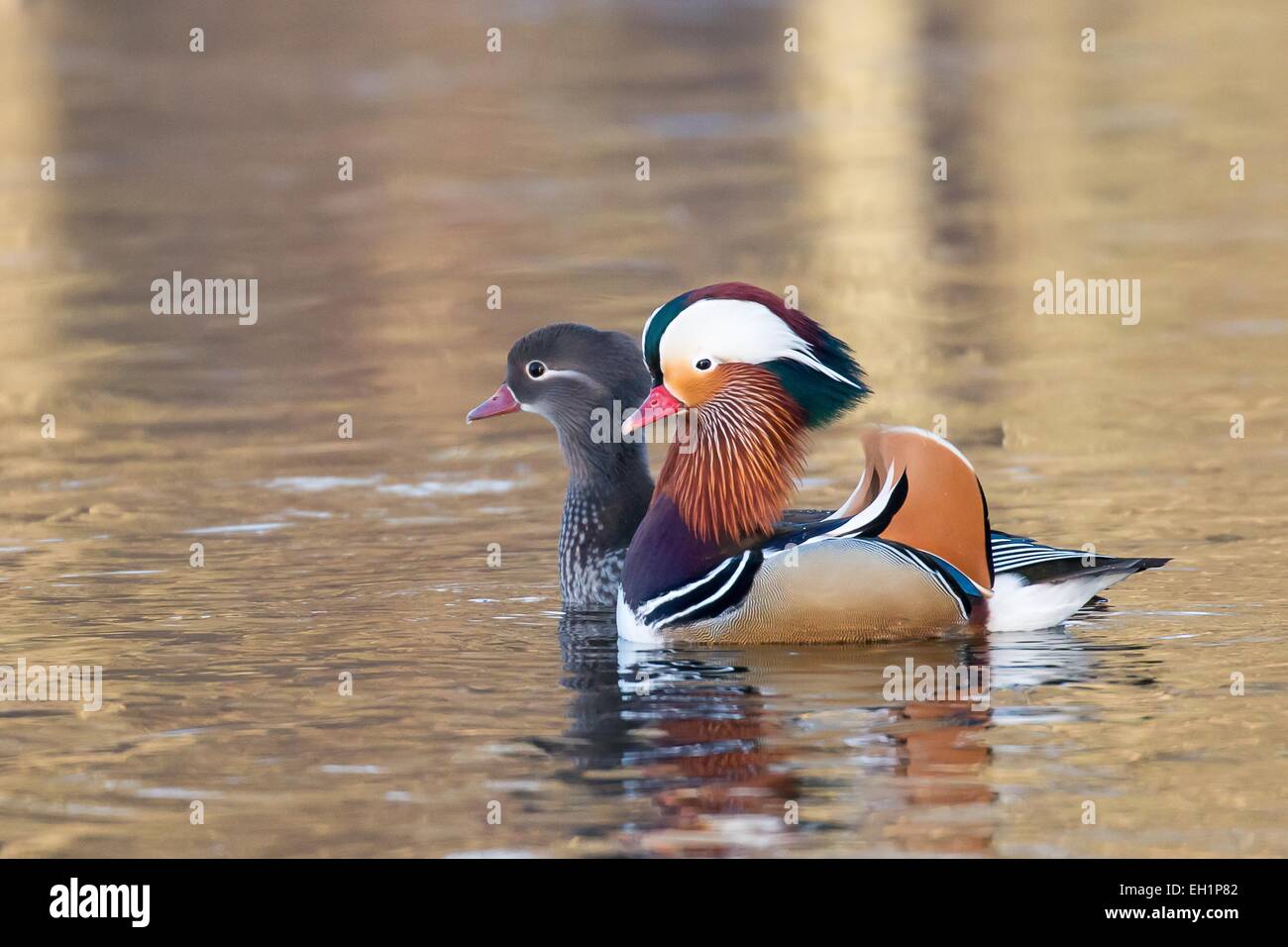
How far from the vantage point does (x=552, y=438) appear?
47.2 ft

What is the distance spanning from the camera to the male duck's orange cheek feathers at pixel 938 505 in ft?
31.1

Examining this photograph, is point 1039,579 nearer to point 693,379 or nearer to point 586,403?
point 693,379

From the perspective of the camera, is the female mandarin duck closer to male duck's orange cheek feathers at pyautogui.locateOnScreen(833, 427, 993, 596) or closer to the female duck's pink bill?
male duck's orange cheek feathers at pyautogui.locateOnScreen(833, 427, 993, 596)

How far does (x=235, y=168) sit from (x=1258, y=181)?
36.6ft

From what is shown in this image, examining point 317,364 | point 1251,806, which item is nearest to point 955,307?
point 317,364

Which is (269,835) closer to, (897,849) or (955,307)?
(897,849)

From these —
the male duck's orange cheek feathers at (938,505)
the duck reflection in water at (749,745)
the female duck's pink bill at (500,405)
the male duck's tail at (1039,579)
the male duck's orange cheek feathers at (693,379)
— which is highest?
the female duck's pink bill at (500,405)

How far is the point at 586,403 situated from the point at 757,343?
5.84 feet

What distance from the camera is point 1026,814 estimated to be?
748 cm

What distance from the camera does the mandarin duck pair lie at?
9500 millimetres

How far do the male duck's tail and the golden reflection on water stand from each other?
4.3 inches

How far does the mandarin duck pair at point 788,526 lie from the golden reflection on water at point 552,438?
0.18 meters

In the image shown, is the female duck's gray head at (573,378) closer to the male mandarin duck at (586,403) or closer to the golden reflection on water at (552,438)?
the male mandarin duck at (586,403)

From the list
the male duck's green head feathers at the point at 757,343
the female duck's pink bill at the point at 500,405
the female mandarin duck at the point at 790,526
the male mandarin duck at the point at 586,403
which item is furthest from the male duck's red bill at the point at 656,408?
the female duck's pink bill at the point at 500,405
